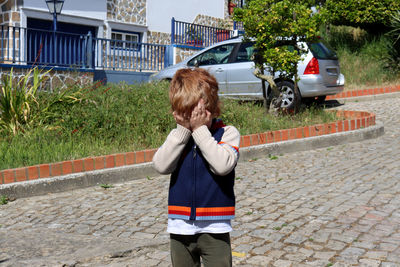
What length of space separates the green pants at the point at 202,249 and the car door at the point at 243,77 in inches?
333

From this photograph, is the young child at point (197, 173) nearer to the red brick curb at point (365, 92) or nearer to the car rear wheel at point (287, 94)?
the car rear wheel at point (287, 94)

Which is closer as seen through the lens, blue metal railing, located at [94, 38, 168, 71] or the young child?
the young child

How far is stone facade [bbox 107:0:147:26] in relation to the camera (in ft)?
59.9

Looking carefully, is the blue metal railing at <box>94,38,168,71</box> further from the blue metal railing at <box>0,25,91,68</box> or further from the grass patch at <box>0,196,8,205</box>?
the grass patch at <box>0,196,8,205</box>

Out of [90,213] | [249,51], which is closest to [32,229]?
[90,213]

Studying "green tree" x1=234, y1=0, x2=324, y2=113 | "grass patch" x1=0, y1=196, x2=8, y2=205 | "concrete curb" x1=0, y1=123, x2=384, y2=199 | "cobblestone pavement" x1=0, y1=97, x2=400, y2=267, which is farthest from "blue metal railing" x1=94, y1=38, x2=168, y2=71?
"grass patch" x1=0, y1=196, x2=8, y2=205

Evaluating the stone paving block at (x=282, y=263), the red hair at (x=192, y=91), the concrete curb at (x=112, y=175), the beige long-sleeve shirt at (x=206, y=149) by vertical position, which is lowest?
the stone paving block at (x=282, y=263)

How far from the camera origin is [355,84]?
47.1ft

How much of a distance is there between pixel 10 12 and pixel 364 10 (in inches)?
439

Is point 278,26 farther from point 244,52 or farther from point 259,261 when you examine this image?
point 259,261

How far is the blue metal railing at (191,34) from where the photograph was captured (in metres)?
17.7

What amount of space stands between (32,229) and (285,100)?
677cm

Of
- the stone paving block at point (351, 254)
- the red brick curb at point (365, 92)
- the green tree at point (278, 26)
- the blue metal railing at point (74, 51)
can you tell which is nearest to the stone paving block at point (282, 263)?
the stone paving block at point (351, 254)

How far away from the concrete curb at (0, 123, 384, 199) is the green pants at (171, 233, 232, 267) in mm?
3561
